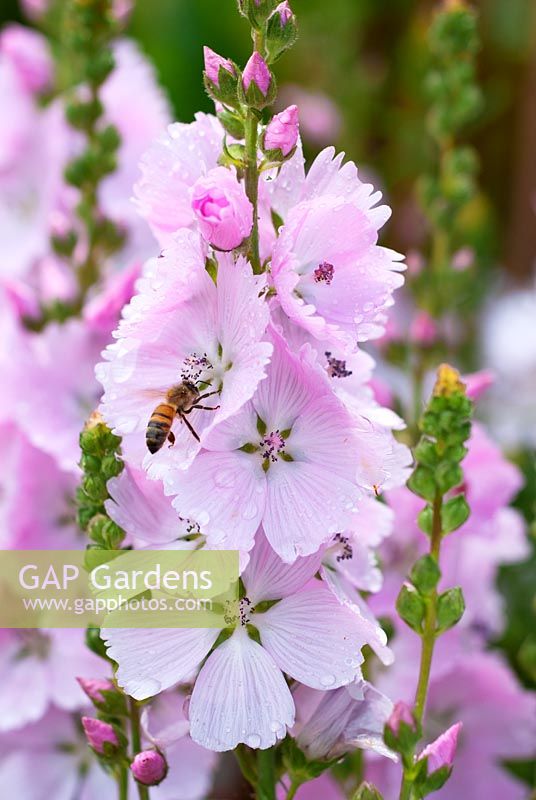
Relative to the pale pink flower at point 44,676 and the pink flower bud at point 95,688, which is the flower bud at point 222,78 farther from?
the pale pink flower at point 44,676

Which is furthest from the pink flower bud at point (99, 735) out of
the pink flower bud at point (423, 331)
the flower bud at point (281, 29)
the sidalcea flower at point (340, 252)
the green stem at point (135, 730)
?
the pink flower bud at point (423, 331)

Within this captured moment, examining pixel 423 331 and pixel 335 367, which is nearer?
pixel 335 367

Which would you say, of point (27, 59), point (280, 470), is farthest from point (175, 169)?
point (27, 59)

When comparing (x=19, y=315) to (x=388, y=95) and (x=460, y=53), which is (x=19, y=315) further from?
(x=388, y=95)

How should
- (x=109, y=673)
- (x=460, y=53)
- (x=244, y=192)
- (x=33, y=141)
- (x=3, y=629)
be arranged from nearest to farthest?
(x=244, y=192) → (x=109, y=673) → (x=3, y=629) → (x=460, y=53) → (x=33, y=141)

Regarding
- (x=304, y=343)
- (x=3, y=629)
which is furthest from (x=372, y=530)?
(x=3, y=629)

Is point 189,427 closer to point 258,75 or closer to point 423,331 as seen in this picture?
point 258,75

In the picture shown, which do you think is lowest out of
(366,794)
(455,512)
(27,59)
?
(366,794)
